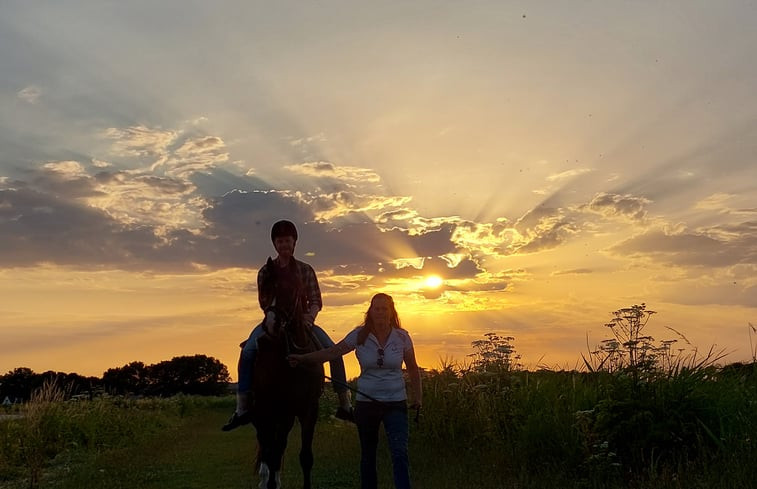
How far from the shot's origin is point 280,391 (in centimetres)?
1056

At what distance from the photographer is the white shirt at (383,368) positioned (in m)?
8.75

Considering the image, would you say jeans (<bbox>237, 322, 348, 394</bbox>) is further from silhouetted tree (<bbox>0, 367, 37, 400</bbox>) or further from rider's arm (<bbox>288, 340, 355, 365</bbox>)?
silhouetted tree (<bbox>0, 367, 37, 400</bbox>)

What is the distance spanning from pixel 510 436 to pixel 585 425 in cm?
255

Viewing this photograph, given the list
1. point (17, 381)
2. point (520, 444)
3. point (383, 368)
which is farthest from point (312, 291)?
point (17, 381)

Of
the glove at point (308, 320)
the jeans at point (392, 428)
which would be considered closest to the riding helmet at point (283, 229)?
the glove at point (308, 320)

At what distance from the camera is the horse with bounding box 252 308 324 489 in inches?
401

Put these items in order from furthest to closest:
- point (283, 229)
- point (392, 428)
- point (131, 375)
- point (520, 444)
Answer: point (131, 375), point (520, 444), point (283, 229), point (392, 428)

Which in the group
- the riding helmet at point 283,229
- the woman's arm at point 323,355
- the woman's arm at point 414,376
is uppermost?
the riding helmet at point 283,229

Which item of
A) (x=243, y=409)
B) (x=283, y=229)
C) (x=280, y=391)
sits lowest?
(x=243, y=409)

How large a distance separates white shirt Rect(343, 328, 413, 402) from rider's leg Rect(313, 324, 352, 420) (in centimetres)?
185

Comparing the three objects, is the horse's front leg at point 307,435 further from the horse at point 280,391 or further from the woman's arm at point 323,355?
the woman's arm at point 323,355

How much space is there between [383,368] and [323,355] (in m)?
0.88

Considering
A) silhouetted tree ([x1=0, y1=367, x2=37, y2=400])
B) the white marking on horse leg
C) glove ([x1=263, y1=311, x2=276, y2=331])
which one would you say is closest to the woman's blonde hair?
glove ([x1=263, y1=311, x2=276, y2=331])

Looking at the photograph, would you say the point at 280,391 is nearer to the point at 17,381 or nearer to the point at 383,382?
the point at 383,382
